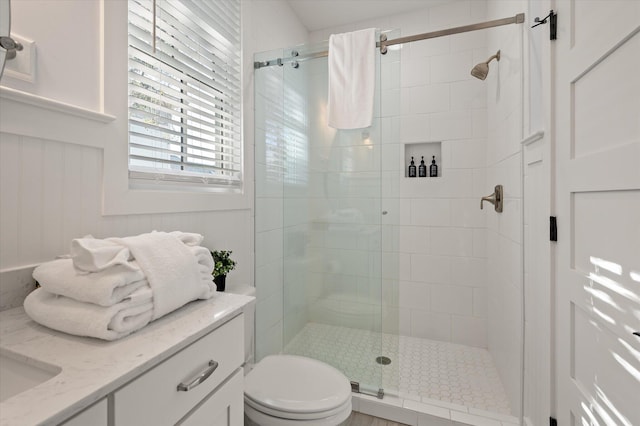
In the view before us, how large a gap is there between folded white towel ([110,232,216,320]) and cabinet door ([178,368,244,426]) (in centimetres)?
25

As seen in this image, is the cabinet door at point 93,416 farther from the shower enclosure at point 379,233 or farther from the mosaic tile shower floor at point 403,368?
the mosaic tile shower floor at point 403,368

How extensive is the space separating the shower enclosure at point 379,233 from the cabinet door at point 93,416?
4.43 ft

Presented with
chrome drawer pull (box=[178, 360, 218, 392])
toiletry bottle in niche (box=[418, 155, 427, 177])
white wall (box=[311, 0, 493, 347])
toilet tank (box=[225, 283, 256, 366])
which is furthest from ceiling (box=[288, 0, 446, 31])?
chrome drawer pull (box=[178, 360, 218, 392])

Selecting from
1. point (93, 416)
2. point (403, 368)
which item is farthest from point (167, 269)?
point (403, 368)

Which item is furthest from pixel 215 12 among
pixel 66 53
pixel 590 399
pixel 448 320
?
pixel 448 320

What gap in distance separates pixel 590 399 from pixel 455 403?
0.88m

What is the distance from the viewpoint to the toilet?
1.16 m

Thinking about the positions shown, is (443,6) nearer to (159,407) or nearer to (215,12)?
(215,12)

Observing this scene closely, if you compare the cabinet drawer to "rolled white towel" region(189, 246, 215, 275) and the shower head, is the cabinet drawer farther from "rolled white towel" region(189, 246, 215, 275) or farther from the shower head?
the shower head

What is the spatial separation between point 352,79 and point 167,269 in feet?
4.72

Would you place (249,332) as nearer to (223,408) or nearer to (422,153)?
(223,408)

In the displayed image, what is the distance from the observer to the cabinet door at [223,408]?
741 mm

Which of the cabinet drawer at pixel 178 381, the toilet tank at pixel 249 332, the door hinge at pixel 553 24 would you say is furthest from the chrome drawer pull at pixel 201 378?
the door hinge at pixel 553 24

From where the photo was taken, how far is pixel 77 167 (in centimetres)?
92
